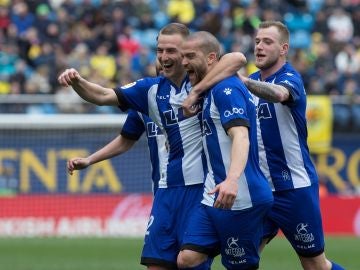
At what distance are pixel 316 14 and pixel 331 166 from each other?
5578 millimetres

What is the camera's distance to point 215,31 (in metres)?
24.0

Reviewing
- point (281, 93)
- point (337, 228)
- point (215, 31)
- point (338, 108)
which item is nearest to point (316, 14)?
point (215, 31)

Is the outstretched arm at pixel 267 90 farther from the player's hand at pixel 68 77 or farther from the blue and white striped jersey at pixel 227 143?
the player's hand at pixel 68 77

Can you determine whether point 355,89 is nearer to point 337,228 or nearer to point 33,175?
point 337,228

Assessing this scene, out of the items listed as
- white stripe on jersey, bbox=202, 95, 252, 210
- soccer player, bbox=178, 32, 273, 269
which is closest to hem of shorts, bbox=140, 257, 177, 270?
soccer player, bbox=178, 32, 273, 269

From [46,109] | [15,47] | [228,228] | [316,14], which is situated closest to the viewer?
[228,228]

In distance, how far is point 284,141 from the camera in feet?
31.6

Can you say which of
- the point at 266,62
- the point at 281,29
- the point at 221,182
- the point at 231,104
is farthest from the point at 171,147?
the point at 281,29

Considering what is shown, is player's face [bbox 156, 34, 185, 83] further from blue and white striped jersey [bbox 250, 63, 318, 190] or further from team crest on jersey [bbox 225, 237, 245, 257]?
team crest on jersey [bbox 225, 237, 245, 257]

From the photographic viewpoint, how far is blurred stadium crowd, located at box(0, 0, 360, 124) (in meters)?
22.0

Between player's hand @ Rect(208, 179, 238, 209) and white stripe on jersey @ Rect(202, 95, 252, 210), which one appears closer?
player's hand @ Rect(208, 179, 238, 209)

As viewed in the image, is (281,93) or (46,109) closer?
(281,93)

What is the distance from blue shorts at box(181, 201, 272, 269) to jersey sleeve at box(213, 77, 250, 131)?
73 centimetres

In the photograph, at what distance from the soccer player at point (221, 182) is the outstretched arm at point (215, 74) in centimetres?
6
